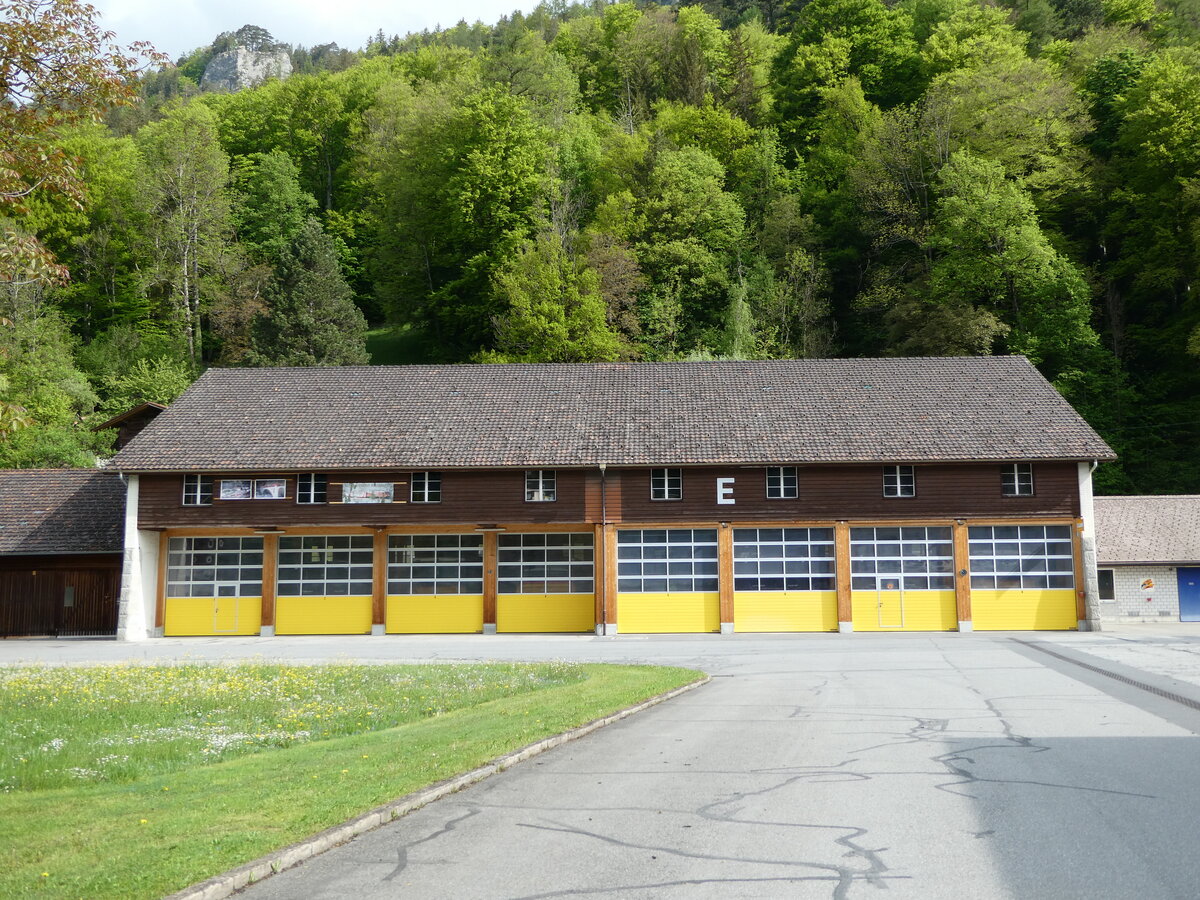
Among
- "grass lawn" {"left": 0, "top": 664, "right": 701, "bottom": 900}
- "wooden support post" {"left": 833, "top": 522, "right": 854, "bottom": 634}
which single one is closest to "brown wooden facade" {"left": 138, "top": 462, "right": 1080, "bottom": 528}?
"wooden support post" {"left": 833, "top": 522, "right": 854, "bottom": 634}

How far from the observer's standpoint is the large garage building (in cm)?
3684

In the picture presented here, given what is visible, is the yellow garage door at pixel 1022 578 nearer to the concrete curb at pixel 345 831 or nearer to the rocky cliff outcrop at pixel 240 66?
the concrete curb at pixel 345 831

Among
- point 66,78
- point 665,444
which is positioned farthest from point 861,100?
point 66,78

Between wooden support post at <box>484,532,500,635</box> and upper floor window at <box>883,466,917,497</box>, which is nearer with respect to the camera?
upper floor window at <box>883,466,917,497</box>

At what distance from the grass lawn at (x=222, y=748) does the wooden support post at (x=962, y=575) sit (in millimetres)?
17478

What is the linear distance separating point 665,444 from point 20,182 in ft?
83.1

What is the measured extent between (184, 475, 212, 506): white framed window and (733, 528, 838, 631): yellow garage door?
58.3 feet

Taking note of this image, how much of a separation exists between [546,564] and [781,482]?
8432 millimetres

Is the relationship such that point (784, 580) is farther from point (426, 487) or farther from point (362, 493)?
point (362, 493)

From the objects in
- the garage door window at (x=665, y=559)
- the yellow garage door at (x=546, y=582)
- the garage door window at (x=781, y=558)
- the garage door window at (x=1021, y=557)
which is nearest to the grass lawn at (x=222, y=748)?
the garage door window at (x=665, y=559)

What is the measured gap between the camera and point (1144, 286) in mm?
53625

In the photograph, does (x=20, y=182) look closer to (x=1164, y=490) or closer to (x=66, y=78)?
(x=66, y=78)

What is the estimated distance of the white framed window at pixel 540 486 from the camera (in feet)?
124

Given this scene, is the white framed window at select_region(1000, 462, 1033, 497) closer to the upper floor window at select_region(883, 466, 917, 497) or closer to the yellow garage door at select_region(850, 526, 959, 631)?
the yellow garage door at select_region(850, 526, 959, 631)
